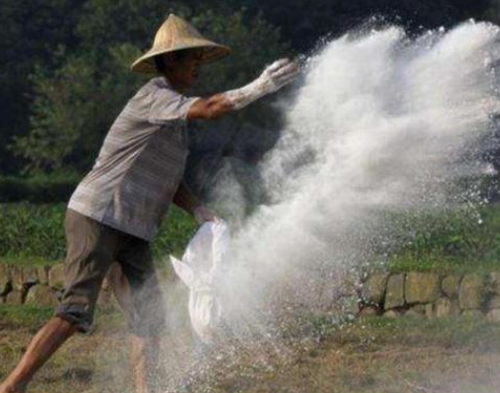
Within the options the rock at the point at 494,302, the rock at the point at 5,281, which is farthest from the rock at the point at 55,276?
the rock at the point at 494,302

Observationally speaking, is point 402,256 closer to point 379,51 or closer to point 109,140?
point 379,51

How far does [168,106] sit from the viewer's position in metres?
6.39

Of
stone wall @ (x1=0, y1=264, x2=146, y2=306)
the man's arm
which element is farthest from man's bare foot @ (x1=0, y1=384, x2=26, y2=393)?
stone wall @ (x1=0, y1=264, x2=146, y2=306)

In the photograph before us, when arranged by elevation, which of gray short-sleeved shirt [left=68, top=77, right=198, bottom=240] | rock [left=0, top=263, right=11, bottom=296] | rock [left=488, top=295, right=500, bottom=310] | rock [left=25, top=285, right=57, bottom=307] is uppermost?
gray short-sleeved shirt [left=68, top=77, right=198, bottom=240]

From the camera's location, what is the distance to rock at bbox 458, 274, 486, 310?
32.4 feet

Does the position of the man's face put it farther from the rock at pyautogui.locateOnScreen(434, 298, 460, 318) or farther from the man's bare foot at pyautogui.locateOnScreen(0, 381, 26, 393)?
the rock at pyautogui.locateOnScreen(434, 298, 460, 318)

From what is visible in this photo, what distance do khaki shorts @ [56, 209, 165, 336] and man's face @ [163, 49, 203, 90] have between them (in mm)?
690

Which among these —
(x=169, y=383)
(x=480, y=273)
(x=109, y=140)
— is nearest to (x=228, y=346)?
(x=169, y=383)

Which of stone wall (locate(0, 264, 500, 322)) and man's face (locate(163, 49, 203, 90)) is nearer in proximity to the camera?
man's face (locate(163, 49, 203, 90))

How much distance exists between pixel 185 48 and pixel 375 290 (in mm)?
3969

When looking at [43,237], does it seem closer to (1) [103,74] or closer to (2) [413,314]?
(2) [413,314]

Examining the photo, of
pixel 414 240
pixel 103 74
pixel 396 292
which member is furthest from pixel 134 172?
pixel 103 74

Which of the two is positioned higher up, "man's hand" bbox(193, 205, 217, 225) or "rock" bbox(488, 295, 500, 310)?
"man's hand" bbox(193, 205, 217, 225)

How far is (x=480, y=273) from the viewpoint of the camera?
32.9 feet
